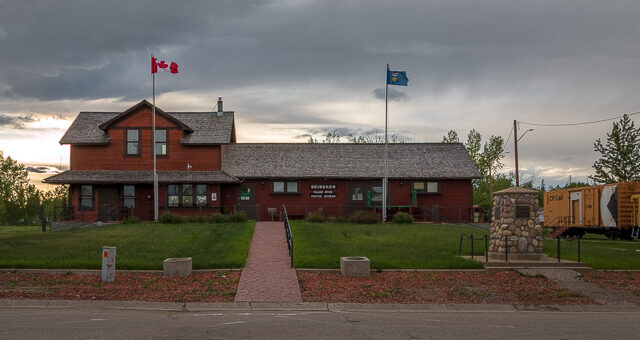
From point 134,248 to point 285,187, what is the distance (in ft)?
64.7

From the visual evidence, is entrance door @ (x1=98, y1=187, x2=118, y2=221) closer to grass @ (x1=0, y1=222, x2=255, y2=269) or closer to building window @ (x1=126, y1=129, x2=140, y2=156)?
building window @ (x1=126, y1=129, x2=140, y2=156)

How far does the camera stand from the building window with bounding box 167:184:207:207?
124 ft

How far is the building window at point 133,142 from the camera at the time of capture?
38.6 meters

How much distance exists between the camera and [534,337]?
984 cm

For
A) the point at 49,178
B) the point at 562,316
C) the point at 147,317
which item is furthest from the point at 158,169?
the point at 562,316

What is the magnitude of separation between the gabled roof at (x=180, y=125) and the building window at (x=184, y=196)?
3.01 metres

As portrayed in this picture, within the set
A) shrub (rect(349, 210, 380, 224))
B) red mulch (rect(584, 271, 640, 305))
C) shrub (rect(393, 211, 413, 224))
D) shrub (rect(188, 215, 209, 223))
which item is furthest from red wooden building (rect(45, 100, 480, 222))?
red mulch (rect(584, 271, 640, 305))

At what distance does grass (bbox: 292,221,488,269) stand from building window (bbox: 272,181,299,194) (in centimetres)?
1085

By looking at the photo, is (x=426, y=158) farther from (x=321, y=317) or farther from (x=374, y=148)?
(x=321, y=317)

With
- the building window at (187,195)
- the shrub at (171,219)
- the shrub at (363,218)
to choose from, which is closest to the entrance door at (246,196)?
the building window at (187,195)

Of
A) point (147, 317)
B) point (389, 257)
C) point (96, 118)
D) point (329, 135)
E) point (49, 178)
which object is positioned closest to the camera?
point (147, 317)

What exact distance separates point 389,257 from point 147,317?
9.08m

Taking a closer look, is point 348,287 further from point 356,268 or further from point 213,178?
point 213,178

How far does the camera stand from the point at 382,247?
21.1 m
